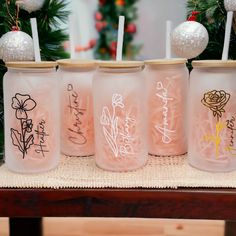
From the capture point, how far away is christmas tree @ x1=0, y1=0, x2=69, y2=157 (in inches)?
32.6

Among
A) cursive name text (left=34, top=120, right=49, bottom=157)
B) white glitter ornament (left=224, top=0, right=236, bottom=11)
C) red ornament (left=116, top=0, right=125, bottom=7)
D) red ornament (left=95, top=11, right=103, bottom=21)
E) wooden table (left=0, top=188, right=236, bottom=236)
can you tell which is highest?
red ornament (left=116, top=0, right=125, bottom=7)

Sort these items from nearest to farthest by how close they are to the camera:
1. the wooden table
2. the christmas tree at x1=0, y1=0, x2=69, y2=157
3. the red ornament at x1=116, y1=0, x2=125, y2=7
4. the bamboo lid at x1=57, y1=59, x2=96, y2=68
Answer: the wooden table → the bamboo lid at x1=57, y1=59, x2=96, y2=68 → the christmas tree at x1=0, y1=0, x2=69, y2=157 → the red ornament at x1=116, y1=0, x2=125, y2=7

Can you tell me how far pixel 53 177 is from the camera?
2.15 ft

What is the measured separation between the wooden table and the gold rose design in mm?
125

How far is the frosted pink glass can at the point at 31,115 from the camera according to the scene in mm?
644

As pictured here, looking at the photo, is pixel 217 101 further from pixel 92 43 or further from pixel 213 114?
pixel 92 43

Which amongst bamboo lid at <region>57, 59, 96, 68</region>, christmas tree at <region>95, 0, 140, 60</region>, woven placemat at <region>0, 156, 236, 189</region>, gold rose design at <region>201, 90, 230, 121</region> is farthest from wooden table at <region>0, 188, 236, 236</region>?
christmas tree at <region>95, 0, 140, 60</region>

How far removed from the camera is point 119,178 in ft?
2.13

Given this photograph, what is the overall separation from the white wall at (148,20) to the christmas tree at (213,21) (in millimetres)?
1401

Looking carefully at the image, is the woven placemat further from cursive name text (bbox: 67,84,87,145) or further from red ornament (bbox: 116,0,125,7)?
red ornament (bbox: 116,0,125,7)

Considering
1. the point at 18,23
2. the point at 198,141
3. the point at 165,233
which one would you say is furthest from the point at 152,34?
the point at 198,141

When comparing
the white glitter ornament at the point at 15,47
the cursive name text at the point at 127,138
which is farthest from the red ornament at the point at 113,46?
the cursive name text at the point at 127,138

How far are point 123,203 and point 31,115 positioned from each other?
199mm

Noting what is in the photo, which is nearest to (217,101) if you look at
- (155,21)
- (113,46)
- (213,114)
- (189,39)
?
(213,114)
